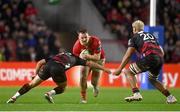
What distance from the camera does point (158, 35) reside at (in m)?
24.9

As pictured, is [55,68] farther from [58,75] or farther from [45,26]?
[45,26]

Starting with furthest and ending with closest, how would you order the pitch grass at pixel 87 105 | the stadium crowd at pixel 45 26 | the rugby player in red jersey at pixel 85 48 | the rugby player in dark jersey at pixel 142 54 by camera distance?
the stadium crowd at pixel 45 26 < the rugby player in red jersey at pixel 85 48 < the rugby player in dark jersey at pixel 142 54 < the pitch grass at pixel 87 105

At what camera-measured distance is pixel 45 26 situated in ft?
100.0

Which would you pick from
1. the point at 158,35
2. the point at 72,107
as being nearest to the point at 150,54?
the point at 72,107

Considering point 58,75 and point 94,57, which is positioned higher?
point 94,57

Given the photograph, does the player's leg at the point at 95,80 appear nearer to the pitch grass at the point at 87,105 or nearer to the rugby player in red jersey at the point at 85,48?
the pitch grass at the point at 87,105

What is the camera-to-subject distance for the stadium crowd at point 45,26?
96.3 feet

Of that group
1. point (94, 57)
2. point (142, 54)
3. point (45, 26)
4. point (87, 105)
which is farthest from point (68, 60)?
point (45, 26)

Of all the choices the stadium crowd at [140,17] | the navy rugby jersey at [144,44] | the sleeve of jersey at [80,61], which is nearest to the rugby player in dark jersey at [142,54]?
the navy rugby jersey at [144,44]

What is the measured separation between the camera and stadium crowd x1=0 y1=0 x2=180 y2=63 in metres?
29.3

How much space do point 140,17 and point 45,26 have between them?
4.25 m

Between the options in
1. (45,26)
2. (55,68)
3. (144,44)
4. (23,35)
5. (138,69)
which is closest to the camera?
(55,68)

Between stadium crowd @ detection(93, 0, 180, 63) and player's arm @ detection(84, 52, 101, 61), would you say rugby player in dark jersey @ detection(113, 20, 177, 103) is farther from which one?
stadium crowd @ detection(93, 0, 180, 63)

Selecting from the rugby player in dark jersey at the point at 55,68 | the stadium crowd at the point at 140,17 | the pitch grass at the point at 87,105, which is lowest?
the pitch grass at the point at 87,105
